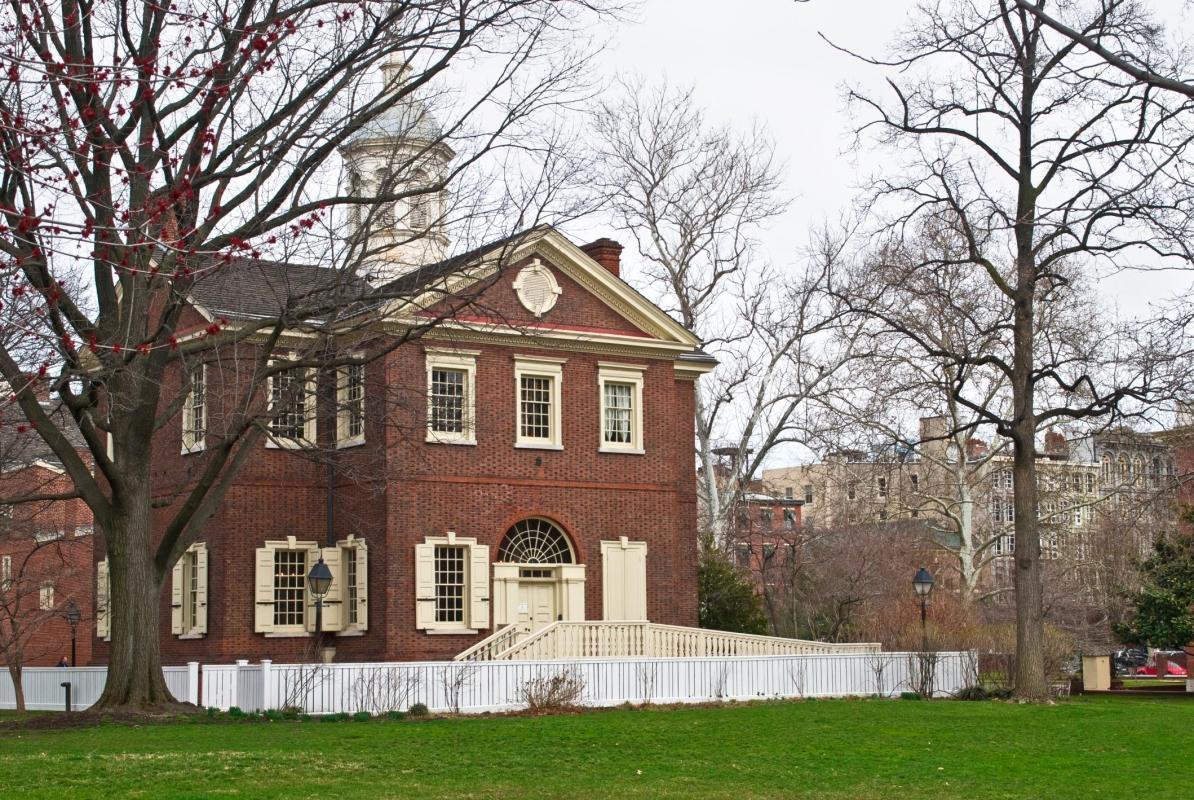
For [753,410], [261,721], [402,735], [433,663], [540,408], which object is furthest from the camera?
[753,410]

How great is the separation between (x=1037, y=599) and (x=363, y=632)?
1303 cm

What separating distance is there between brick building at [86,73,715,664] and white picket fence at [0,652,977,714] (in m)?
3.43

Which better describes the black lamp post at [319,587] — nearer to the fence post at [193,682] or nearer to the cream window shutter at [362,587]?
the cream window shutter at [362,587]

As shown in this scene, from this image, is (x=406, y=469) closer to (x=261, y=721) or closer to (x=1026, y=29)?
(x=261, y=721)

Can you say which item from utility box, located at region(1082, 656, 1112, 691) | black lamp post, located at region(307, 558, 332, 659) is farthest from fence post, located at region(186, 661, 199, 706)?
utility box, located at region(1082, 656, 1112, 691)

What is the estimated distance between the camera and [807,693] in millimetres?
29562

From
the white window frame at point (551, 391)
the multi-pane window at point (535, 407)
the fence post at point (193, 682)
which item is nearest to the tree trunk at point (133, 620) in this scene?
the fence post at point (193, 682)

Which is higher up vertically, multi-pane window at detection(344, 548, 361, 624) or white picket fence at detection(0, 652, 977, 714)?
multi-pane window at detection(344, 548, 361, 624)

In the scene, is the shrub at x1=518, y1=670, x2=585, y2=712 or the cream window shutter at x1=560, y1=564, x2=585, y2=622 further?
the cream window shutter at x1=560, y1=564, x2=585, y2=622

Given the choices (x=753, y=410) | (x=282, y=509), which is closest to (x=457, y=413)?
(x=282, y=509)

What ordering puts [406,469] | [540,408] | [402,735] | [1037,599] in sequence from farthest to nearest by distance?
[540,408]
[406,469]
[1037,599]
[402,735]

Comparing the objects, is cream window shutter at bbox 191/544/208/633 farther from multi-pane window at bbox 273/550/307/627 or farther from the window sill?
the window sill

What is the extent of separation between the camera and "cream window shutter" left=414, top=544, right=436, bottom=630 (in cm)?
3083

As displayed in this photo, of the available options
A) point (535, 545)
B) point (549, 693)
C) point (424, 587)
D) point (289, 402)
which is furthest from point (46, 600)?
point (549, 693)
